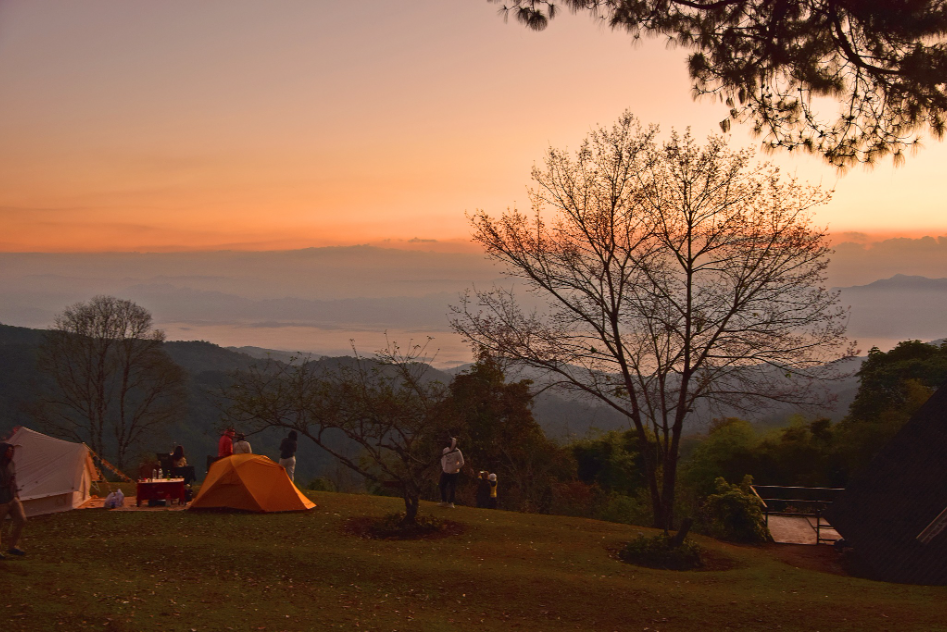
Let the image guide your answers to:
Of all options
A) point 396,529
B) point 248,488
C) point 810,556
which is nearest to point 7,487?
point 248,488

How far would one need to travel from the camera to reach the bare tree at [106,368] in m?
41.5

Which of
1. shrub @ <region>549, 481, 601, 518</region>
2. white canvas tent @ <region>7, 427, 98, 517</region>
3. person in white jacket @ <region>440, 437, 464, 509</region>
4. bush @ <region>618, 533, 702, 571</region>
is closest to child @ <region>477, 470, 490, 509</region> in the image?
person in white jacket @ <region>440, 437, 464, 509</region>

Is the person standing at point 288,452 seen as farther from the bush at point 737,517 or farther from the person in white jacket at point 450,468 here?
the bush at point 737,517

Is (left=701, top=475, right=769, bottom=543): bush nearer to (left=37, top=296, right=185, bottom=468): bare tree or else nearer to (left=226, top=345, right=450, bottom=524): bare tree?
(left=226, top=345, right=450, bottom=524): bare tree

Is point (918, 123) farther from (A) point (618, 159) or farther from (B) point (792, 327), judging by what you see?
(A) point (618, 159)

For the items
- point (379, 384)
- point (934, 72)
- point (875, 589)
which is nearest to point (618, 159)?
point (379, 384)

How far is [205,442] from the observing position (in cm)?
7888

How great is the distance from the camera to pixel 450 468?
62.7ft

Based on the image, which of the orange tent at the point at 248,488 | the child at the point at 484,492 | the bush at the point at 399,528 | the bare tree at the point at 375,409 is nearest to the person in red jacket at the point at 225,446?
the orange tent at the point at 248,488

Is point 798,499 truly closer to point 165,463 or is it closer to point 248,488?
point 248,488

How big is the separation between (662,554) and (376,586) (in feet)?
22.4

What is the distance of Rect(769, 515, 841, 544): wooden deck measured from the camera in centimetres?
1986

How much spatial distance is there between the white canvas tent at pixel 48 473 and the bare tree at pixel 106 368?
25.0 metres

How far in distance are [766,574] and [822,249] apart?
364 inches
